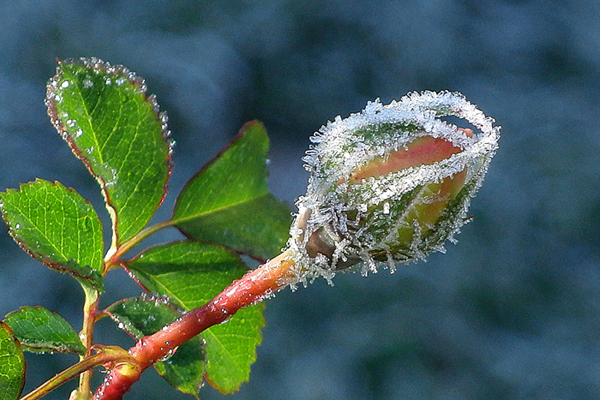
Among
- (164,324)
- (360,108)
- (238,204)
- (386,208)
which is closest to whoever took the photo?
(386,208)

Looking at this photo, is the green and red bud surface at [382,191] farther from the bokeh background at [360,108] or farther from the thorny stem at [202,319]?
the bokeh background at [360,108]

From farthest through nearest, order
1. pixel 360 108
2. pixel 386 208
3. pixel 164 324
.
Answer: pixel 360 108 → pixel 164 324 → pixel 386 208

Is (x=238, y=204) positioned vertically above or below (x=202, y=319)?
above

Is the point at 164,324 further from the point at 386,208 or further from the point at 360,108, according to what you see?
the point at 360,108

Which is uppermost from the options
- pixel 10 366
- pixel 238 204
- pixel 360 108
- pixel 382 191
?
pixel 360 108

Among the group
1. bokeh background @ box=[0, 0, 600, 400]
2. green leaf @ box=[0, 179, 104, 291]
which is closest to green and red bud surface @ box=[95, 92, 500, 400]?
green leaf @ box=[0, 179, 104, 291]

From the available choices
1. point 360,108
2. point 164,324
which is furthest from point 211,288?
point 360,108

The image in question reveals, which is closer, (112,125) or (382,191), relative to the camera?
(382,191)

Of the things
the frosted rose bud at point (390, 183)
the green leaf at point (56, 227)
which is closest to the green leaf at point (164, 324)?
the green leaf at point (56, 227)

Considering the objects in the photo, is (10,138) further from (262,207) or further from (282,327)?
(262,207)
